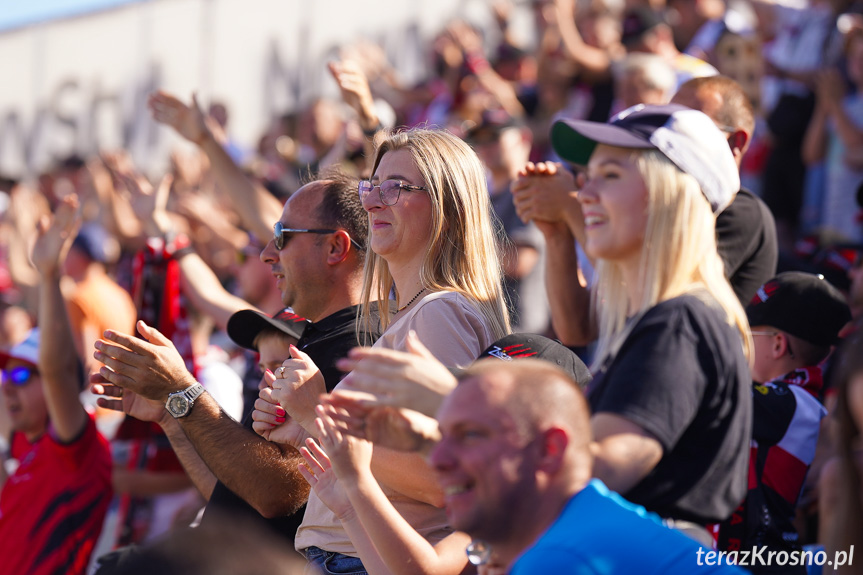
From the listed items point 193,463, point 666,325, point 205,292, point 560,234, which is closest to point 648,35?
point 205,292

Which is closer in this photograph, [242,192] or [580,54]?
[242,192]

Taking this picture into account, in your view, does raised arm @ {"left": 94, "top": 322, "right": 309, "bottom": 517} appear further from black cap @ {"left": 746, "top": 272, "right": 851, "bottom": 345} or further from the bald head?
black cap @ {"left": 746, "top": 272, "right": 851, "bottom": 345}

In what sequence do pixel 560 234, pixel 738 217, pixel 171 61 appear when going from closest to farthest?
pixel 738 217, pixel 560 234, pixel 171 61

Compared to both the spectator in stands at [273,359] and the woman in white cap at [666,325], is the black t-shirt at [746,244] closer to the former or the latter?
the woman in white cap at [666,325]

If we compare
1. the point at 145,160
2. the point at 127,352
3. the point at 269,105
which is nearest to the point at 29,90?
the point at 145,160

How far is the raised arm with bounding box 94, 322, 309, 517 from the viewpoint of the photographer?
330 cm

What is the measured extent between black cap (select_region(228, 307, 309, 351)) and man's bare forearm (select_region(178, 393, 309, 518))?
1.39 feet

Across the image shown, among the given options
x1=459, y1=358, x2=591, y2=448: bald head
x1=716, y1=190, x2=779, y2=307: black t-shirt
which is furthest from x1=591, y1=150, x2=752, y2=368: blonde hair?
x1=716, y1=190, x2=779, y2=307: black t-shirt

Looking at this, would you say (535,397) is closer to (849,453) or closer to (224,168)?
(849,453)

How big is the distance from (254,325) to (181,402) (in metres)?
0.53

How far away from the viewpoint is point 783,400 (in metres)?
3.26

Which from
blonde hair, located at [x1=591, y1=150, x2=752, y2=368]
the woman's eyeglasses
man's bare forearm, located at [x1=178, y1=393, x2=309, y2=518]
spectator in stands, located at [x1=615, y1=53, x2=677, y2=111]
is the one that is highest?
blonde hair, located at [x1=591, y1=150, x2=752, y2=368]

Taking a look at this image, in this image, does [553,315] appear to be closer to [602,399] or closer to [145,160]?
[602,399]

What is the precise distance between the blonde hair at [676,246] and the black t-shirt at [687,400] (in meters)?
0.07
